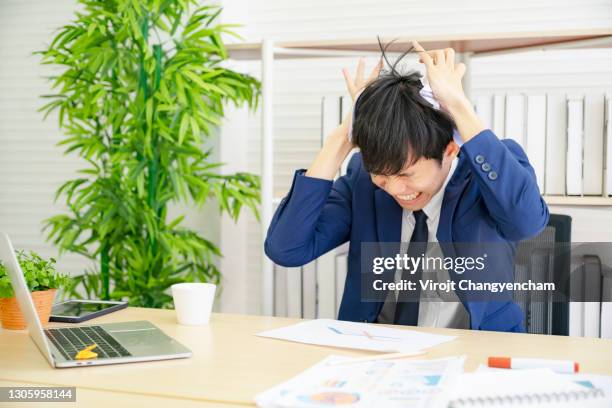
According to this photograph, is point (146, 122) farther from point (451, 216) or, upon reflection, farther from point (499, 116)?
point (451, 216)

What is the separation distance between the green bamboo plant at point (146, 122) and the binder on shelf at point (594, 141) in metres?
1.15

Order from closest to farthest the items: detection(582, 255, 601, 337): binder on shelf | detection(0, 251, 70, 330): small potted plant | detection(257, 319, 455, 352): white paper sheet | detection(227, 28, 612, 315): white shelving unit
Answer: detection(257, 319, 455, 352): white paper sheet, detection(0, 251, 70, 330): small potted plant, detection(582, 255, 601, 337): binder on shelf, detection(227, 28, 612, 315): white shelving unit

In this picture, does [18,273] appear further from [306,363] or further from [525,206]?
[525,206]

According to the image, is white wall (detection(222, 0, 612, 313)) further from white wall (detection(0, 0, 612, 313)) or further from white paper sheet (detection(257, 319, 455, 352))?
white paper sheet (detection(257, 319, 455, 352))

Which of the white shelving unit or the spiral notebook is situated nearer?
the spiral notebook

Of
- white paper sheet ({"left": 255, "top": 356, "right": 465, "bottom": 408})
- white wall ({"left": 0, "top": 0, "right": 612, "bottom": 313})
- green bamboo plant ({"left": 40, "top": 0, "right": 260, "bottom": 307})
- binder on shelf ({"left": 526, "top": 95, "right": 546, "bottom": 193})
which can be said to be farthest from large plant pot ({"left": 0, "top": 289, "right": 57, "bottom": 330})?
binder on shelf ({"left": 526, "top": 95, "right": 546, "bottom": 193})

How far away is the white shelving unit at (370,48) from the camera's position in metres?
2.20

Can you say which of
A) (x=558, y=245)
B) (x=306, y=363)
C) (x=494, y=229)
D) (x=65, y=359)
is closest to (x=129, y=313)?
(x=65, y=359)

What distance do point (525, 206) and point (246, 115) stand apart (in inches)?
67.5

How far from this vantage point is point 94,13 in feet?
8.36

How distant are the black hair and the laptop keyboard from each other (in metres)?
0.64

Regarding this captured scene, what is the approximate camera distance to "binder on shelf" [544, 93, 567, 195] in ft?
7.39

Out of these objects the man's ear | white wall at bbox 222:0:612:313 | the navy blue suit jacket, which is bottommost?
the navy blue suit jacket

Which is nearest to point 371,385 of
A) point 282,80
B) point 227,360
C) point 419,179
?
point 227,360
